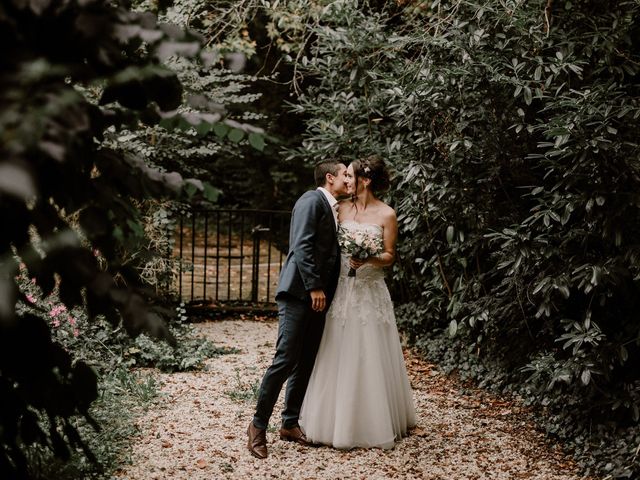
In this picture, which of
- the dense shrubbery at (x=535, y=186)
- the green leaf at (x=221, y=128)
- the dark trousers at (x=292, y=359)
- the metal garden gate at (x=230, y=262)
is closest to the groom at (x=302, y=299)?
the dark trousers at (x=292, y=359)

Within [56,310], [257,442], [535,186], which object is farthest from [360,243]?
[56,310]

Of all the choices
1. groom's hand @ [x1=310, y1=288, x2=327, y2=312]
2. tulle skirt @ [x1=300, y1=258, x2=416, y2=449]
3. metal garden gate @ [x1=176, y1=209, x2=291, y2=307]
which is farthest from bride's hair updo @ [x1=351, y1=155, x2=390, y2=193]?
metal garden gate @ [x1=176, y1=209, x2=291, y2=307]

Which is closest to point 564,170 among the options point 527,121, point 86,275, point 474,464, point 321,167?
point 527,121

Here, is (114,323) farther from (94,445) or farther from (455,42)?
(455,42)

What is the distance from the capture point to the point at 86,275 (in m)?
1.55

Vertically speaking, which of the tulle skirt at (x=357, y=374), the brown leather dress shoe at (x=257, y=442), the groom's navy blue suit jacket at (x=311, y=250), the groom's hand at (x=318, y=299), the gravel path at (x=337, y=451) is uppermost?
the groom's navy blue suit jacket at (x=311, y=250)

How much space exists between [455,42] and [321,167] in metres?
1.42

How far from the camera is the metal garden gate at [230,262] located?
9.65 m

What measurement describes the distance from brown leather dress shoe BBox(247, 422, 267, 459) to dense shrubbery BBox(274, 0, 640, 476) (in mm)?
1960

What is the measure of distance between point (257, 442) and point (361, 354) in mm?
949

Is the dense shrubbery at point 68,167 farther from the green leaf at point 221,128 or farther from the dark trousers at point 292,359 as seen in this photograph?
the dark trousers at point 292,359

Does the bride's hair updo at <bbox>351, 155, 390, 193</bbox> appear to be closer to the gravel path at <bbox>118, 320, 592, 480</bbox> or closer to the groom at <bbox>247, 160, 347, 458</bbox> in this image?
the groom at <bbox>247, 160, 347, 458</bbox>

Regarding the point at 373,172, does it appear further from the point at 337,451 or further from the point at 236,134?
the point at 236,134

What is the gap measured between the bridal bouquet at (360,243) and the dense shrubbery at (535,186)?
0.91 m
